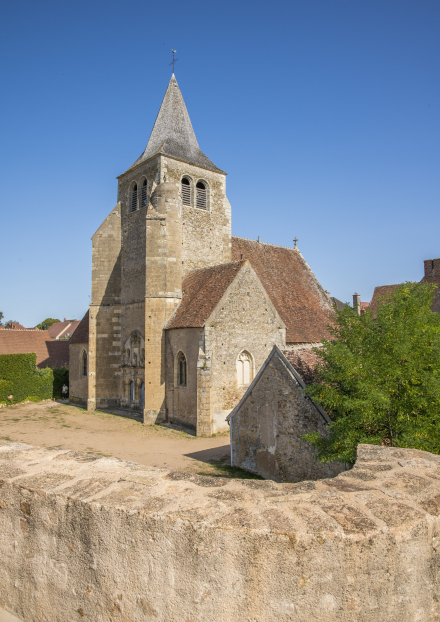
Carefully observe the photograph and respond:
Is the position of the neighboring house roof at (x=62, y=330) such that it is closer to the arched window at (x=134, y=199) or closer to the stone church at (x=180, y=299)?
the stone church at (x=180, y=299)

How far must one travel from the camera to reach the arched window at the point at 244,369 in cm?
1900

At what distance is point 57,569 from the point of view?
3.13 metres

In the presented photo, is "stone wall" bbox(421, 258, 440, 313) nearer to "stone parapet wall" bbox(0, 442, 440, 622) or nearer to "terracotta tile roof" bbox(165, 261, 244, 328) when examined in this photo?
"terracotta tile roof" bbox(165, 261, 244, 328)

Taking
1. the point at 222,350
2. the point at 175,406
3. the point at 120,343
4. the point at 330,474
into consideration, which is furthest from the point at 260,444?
the point at 120,343

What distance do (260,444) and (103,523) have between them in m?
8.55

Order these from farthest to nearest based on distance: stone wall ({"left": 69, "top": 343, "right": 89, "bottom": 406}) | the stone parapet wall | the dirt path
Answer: stone wall ({"left": 69, "top": 343, "right": 89, "bottom": 406}), the dirt path, the stone parapet wall

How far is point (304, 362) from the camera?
1052 centimetres

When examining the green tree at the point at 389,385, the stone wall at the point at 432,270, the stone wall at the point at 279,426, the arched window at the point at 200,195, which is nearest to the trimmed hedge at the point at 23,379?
the arched window at the point at 200,195

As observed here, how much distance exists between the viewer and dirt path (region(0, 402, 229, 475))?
14.2 meters

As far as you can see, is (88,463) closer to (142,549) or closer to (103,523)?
(103,523)

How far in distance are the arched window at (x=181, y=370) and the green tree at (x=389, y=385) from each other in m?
11.9

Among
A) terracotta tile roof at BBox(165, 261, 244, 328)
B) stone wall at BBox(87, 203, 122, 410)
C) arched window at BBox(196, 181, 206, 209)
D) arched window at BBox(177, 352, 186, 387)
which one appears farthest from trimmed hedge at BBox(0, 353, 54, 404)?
arched window at BBox(196, 181, 206, 209)

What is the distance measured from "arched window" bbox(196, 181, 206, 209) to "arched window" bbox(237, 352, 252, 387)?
924cm

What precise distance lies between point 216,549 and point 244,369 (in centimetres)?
1668
